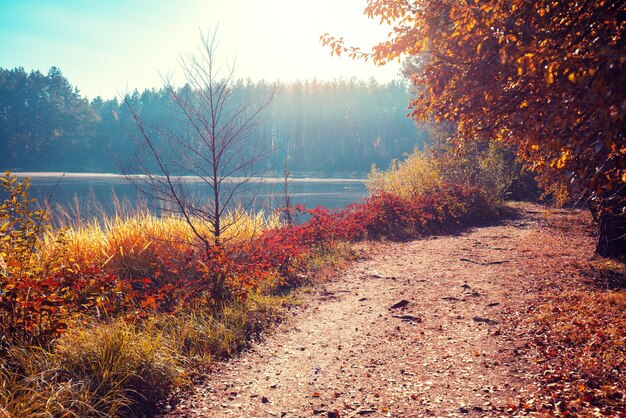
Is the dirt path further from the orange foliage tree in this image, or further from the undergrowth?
the orange foliage tree

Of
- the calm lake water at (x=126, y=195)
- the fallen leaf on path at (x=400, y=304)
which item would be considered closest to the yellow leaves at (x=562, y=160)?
the fallen leaf on path at (x=400, y=304)

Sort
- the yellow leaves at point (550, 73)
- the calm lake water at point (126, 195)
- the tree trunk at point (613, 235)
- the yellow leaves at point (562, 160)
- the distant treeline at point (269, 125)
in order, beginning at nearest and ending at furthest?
1. the yellow leaves at point (550, 73)
2. the yellow leaves at point (562, 160)
3. the tree trunk at point (613, 235)
4. the calm lake water at point (126, 195)
5. the distant treeline at point (269, 125)

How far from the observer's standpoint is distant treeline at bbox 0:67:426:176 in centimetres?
6638

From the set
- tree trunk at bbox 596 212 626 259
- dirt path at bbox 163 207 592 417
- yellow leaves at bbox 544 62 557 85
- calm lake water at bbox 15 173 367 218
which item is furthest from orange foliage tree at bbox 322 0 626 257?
calm lake water at bbox 15 173 367 218

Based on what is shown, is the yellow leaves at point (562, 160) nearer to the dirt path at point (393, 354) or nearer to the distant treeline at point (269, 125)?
the dirt path at point (393, 354)

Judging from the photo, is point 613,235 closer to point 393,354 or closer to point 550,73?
point 393,354

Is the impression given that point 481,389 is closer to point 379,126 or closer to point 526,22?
point 526,22

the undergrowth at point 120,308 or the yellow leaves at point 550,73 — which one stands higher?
the yellow leaves at point 550,73

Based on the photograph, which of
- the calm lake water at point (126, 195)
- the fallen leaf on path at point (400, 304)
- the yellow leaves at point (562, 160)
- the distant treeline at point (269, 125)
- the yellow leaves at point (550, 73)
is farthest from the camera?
the distant treeline at point (269, 125)

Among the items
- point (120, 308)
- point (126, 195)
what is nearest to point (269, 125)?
point (126, 195)

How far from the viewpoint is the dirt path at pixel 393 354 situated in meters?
4.02

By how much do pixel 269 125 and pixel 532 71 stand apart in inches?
3082

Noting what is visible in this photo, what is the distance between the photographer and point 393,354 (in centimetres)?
509

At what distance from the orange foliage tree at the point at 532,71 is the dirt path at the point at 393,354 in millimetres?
2141
